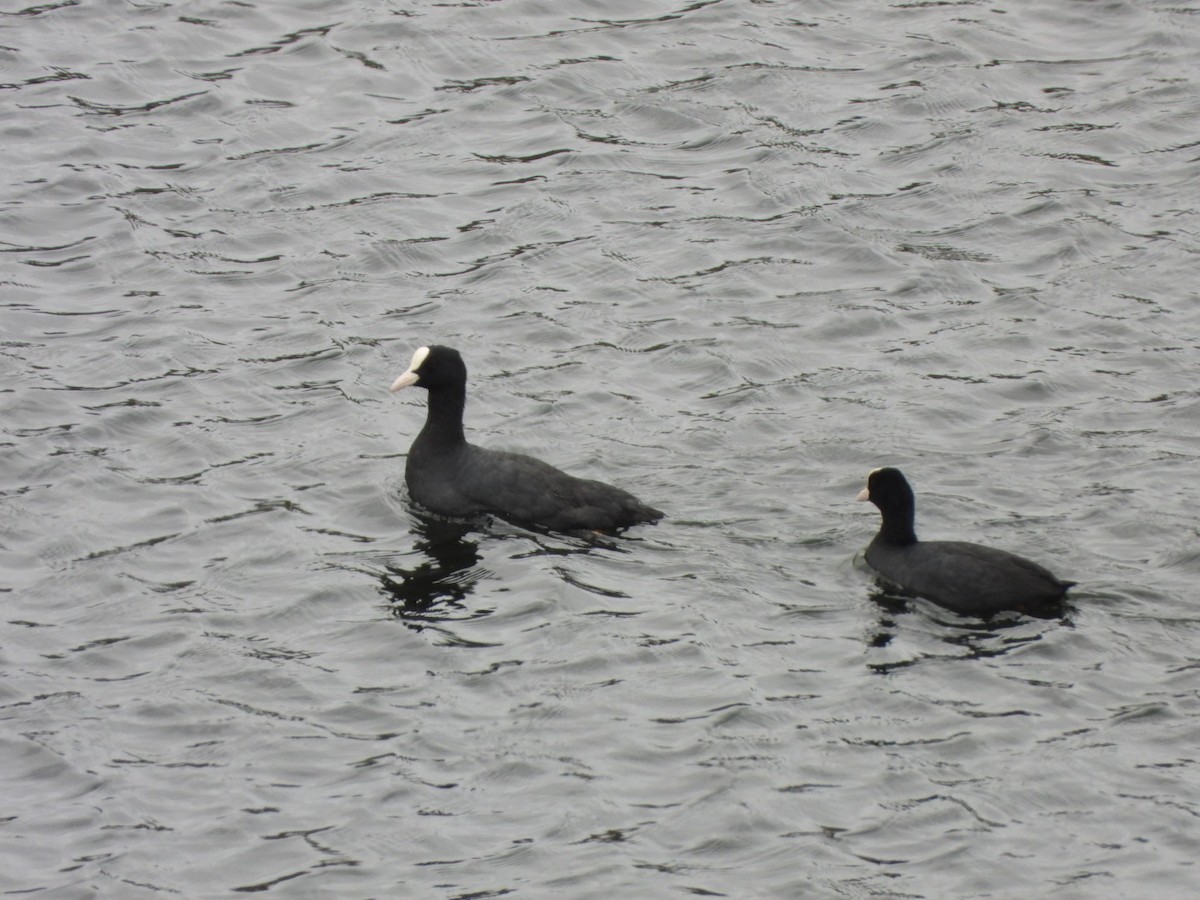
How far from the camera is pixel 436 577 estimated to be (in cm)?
1201

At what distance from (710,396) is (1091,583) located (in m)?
3.51

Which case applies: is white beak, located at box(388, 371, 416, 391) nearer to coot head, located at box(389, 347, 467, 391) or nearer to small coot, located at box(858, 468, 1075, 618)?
coot head, located at box(389, 347, 467, 391)

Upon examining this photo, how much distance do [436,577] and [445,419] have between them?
4.63 ft

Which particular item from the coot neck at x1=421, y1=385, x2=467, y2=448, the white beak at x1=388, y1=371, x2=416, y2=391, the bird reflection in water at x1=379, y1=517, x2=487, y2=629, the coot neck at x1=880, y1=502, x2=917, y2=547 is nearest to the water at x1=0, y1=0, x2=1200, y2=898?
the bird reflection in water at x1=379, y1=517, x2=487, y2=629

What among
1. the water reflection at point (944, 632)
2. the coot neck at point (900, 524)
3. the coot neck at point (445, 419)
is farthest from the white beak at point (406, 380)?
the water reflection at point (944, 632)

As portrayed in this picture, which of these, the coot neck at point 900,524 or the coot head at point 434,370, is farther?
the coot head at point 434,370

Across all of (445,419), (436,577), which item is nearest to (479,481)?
(445,419)

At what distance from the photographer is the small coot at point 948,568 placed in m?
11.2

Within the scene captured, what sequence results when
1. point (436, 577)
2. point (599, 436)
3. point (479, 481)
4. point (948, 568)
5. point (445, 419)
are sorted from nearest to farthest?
point (948, 568)
point (436, 577)
point (479, 481)
point (445, 419)
point (599, 436)

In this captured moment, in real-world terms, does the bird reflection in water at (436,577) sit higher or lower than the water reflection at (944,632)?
lower

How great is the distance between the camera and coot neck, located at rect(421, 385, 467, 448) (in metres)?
13.0

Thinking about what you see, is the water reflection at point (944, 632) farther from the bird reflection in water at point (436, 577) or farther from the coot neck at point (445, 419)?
the coot neck at point (445, 419)

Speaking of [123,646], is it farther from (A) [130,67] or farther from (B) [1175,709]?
(A) [130,67]

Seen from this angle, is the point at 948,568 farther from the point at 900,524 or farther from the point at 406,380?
the point at 406,380
